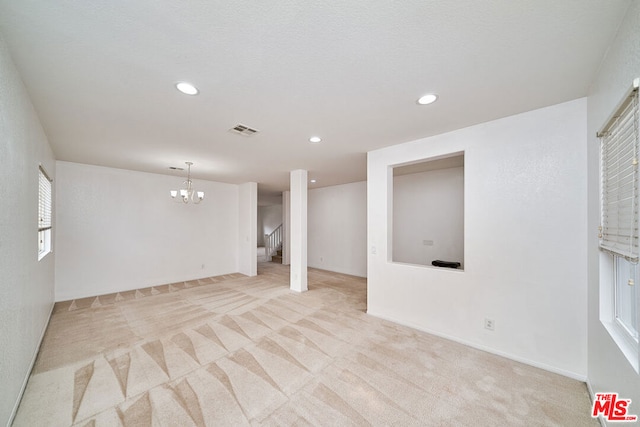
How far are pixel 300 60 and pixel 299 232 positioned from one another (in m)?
3.74

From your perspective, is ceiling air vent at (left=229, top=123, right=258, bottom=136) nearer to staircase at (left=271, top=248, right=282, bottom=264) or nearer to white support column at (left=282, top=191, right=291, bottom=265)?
white support column at (left=282, top=191, right=291, bottom=265)

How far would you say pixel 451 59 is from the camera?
161cm

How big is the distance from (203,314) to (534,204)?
183 inches

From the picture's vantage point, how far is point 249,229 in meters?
6.55

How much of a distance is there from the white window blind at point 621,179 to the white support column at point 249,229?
6187 millimetres

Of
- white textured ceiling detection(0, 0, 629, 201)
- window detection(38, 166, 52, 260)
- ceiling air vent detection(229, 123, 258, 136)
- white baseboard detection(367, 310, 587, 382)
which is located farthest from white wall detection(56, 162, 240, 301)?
white baseboard detection(367, 310, 587, 382)

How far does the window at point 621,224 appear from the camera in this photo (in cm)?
131

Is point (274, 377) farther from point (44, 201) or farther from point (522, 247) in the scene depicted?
point (44, 201)

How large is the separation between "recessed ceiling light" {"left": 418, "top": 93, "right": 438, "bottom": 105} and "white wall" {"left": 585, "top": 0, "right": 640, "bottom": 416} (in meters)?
1.05

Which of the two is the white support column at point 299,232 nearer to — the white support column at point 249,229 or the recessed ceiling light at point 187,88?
the white support column at point 249,229

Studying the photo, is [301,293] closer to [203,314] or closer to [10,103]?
[203,314]

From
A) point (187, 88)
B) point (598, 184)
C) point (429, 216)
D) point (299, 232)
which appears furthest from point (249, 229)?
point (598, 184)

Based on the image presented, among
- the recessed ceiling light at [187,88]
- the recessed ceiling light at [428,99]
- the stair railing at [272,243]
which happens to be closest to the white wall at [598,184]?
the recessed ceiling light at [428,99]

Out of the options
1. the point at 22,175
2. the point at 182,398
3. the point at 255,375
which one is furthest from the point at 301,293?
the point at 22,175
